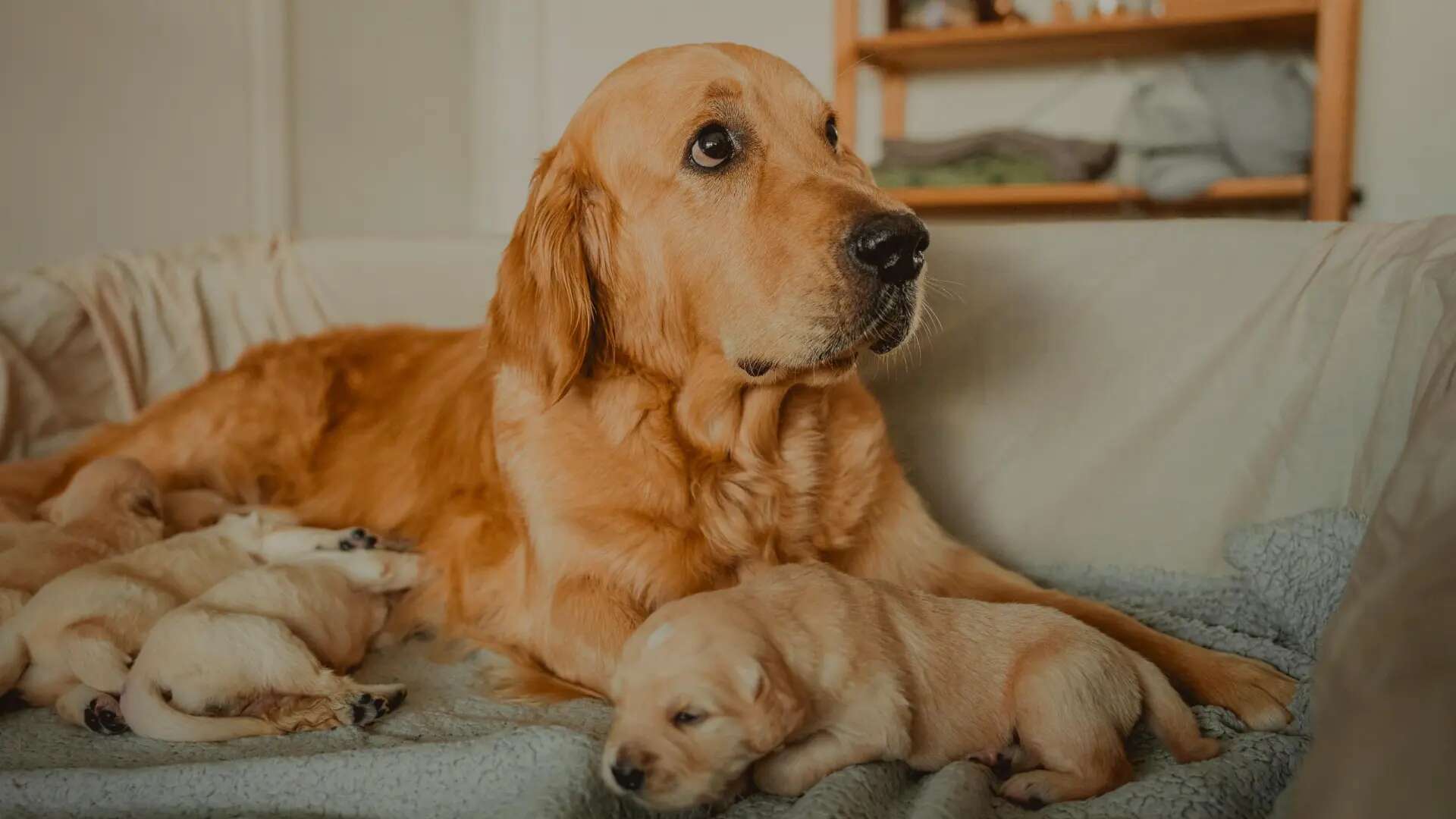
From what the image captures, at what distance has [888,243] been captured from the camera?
4.02ft

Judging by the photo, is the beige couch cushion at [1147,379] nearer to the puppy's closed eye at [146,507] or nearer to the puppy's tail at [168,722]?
the puppy's tail at [168,722]

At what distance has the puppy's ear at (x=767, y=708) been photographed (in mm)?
978

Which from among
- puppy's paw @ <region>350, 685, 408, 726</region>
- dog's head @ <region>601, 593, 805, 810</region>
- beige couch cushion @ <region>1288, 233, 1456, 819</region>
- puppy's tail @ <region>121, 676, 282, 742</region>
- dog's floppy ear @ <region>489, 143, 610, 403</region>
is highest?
dog's floppy ear @ <region>489, 143, 610, 403</region>

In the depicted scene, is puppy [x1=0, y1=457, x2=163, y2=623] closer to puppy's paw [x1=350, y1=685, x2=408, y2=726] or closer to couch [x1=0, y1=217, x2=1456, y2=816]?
couch [x1=0, y1=217, x2=1456, y2=816]

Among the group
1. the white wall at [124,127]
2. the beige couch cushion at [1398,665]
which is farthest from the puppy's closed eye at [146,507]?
the beige couch cushion at [1398,665]

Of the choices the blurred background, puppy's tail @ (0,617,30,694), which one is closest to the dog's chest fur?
puppy's tail @ (0,617,30,694)

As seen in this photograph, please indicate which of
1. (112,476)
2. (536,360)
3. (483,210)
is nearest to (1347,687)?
(536,360)

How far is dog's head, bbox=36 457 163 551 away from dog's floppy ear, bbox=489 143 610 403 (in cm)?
79

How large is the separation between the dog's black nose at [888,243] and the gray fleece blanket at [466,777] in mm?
572

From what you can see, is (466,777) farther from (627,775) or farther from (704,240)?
(704,240)

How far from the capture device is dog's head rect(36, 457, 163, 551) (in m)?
1.70

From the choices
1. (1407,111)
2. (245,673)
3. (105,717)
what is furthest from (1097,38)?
(105,717)

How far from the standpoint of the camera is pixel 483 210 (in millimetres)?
4895

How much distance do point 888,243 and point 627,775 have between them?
668 millimetres
